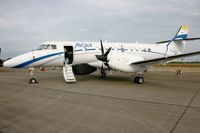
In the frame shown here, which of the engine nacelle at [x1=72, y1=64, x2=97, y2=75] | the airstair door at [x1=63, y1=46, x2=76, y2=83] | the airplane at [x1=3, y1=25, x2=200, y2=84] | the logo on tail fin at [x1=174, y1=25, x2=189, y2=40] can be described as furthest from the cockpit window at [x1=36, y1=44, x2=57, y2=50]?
the logo on tail fin at [x1=174, y1=25, x2=189, y2=40]

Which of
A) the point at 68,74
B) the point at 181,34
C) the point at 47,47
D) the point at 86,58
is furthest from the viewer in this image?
the point at 181,34

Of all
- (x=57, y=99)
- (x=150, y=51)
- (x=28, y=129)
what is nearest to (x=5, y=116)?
(x=28, y=129)

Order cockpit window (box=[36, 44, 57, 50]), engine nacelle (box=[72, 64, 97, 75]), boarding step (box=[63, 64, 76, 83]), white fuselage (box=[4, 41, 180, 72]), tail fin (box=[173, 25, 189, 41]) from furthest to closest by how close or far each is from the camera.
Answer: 1. tail fin (box=[173, 25, 189, 41])
2. engine nacelle (box=[72, 64, 97, 75])
3. cockpit window (box=[36, 44, 57, 50])
4. boarding step (box=[63, 64, 76, 83])
5. white fuselage (box=[4, 41, 180, 72])

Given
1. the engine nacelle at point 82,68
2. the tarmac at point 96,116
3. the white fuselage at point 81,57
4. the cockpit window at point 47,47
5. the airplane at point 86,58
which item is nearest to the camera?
the tarmac at point 96,116

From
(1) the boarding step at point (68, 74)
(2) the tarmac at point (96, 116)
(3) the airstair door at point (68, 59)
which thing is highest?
(3) the airstair door at point (68, 59)

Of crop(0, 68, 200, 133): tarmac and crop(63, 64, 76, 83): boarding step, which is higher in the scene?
crop(63, 64, 76, 83): boarding step

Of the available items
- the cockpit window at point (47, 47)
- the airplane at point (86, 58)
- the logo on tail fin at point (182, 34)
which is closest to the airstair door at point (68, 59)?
the airplane at point (86, 58)

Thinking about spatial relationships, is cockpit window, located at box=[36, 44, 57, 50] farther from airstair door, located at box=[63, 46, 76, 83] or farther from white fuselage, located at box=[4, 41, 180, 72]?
airstair door, located at box=[63, 46, 76, 83]

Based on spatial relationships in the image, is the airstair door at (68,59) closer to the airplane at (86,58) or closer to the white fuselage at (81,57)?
the airplane at (86,58)

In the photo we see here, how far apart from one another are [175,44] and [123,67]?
8811mm

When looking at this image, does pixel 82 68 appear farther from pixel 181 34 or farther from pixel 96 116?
pixel 181 34

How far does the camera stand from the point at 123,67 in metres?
13.4

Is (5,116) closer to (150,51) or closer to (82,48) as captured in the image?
(82,48)

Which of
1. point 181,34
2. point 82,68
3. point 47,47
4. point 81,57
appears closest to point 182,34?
point 181,34
